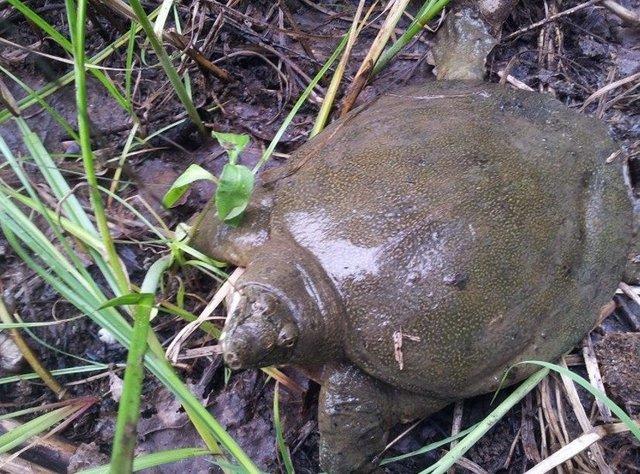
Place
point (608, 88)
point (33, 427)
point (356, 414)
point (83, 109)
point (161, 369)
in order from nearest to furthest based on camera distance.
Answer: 1. point (161, 369)
2. point (83, 109)
3. point (356, 414)
4. point (33, 427)
5. point (608, 88)

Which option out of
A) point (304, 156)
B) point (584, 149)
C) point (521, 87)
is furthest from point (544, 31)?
point (304, 156)

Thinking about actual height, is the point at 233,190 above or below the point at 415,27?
below

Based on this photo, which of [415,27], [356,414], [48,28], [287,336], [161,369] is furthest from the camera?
[415,27]

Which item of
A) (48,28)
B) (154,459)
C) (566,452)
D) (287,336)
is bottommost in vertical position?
(566,452)

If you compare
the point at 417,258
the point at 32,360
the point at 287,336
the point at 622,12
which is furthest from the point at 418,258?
the point at 622,12

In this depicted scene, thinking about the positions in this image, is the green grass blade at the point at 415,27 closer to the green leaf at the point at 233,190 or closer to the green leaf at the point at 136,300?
the green leaf at the point at 233,190

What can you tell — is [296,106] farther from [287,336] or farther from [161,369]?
[161,369]

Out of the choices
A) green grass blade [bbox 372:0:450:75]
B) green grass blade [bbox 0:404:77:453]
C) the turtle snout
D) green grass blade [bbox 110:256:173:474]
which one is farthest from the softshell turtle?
green grass blade [bbox 0:404:77:453]

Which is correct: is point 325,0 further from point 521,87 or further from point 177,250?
point 177,250
